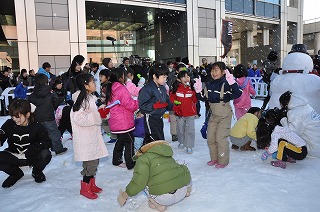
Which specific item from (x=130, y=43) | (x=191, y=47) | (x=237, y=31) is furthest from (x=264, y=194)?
(x=237, y=31)

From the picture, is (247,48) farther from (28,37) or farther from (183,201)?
(183,201)

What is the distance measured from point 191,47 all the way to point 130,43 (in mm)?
6060

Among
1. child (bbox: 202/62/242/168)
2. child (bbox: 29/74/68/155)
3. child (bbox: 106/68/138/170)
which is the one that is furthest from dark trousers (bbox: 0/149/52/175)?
child (bbox: 202/62/242/168)

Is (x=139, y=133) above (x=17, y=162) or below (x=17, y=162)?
above

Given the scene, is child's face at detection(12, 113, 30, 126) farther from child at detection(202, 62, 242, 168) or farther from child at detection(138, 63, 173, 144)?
A: child at detection(202, 62, 242, 168)

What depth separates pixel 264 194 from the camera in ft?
10.8

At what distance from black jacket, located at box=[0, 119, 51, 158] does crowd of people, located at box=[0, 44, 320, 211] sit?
1 centimetres

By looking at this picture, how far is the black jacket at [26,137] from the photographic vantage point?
12.5 feet

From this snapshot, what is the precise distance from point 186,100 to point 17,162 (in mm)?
2865

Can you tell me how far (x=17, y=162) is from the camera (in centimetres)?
393

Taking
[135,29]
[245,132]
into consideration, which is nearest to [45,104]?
[245,132]

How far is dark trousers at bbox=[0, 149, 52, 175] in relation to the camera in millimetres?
3857

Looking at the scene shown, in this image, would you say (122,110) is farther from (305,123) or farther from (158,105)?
(305,123)

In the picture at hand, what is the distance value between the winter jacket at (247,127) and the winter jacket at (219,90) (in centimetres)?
101
